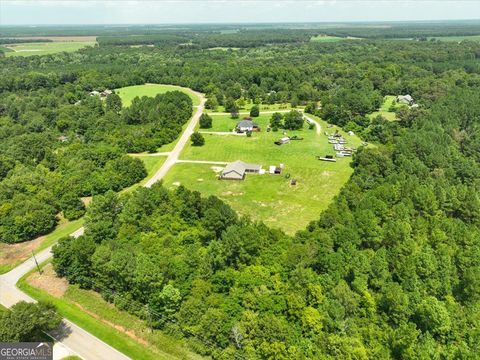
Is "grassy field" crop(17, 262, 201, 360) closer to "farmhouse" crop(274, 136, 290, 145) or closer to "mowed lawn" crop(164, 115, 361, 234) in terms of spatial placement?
"mowed lawn" crop(164, 115, 361, 234)

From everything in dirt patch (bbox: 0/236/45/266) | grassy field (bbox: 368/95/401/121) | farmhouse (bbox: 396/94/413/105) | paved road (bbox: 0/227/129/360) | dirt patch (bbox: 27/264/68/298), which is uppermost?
farmhouse (bbox: 396/94/413/105)

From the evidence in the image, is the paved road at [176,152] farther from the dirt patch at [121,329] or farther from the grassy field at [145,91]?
the dirt patch at [121,329]

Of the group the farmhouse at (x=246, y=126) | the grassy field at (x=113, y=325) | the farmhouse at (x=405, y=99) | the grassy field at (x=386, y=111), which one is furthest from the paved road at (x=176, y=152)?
the farmhouse at (x=405, y=99)


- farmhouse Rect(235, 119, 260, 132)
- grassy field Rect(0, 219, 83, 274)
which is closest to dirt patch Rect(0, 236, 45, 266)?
grassy field Rect(0, 219, 83, 274)

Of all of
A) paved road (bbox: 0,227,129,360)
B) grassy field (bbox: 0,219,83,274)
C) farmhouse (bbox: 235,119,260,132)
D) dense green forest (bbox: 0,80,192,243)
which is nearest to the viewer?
paved road (bbox: 0,227,129,360)

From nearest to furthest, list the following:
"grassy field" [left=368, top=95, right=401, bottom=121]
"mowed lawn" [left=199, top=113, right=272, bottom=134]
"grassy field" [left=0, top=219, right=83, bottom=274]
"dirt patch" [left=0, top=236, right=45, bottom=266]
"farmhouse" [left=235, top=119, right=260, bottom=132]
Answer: "grassy field" [left=0, top=219, right=83, bottom=274] → "dirt patch" [left=0, top=236, right=45, bottom=266] → "farmhouse" [left=235, top=119, right=260, bottom=132] → "mowed lawn" [left=199, top=113, right=272, bottom=134] → "grassy field" [left=368, top=95, right=401, bottom=121]
